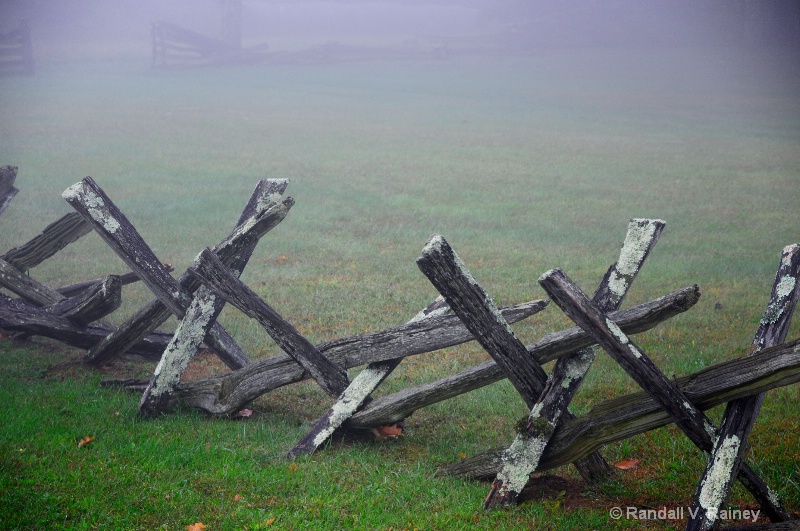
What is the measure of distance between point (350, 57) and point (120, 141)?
25.8m

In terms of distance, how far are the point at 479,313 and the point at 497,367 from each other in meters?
0.46

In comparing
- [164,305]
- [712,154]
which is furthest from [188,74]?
[164,305]

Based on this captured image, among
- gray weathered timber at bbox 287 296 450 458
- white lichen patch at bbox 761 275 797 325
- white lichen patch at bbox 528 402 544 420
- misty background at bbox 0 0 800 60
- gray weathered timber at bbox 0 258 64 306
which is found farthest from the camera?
misty background at bbox 0 0 800 60

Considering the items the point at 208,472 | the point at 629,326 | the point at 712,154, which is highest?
the point at 629,326

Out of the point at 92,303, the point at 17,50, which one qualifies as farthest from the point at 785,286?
the point at 17,50

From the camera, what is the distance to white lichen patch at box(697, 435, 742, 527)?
3221mm

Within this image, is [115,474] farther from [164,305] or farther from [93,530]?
[164,305]

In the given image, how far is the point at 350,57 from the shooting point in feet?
Result: 142

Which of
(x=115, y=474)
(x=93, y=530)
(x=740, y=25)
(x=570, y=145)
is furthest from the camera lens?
(x=740, y=25)

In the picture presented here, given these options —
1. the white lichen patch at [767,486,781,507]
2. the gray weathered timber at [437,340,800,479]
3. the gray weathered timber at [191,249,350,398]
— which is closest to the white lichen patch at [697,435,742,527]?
the gray weathered timber at [437,340,800,479]

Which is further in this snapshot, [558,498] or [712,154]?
[712,154]

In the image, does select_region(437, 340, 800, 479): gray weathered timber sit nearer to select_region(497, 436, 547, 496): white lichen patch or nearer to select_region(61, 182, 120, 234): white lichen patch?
select_region(497, 436, 547, 496): white lichen patch

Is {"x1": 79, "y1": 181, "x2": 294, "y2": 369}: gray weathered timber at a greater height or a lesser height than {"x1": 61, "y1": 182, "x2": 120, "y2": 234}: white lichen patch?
→ lesser

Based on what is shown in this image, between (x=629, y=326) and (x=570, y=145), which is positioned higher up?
(x=629, y=326)
